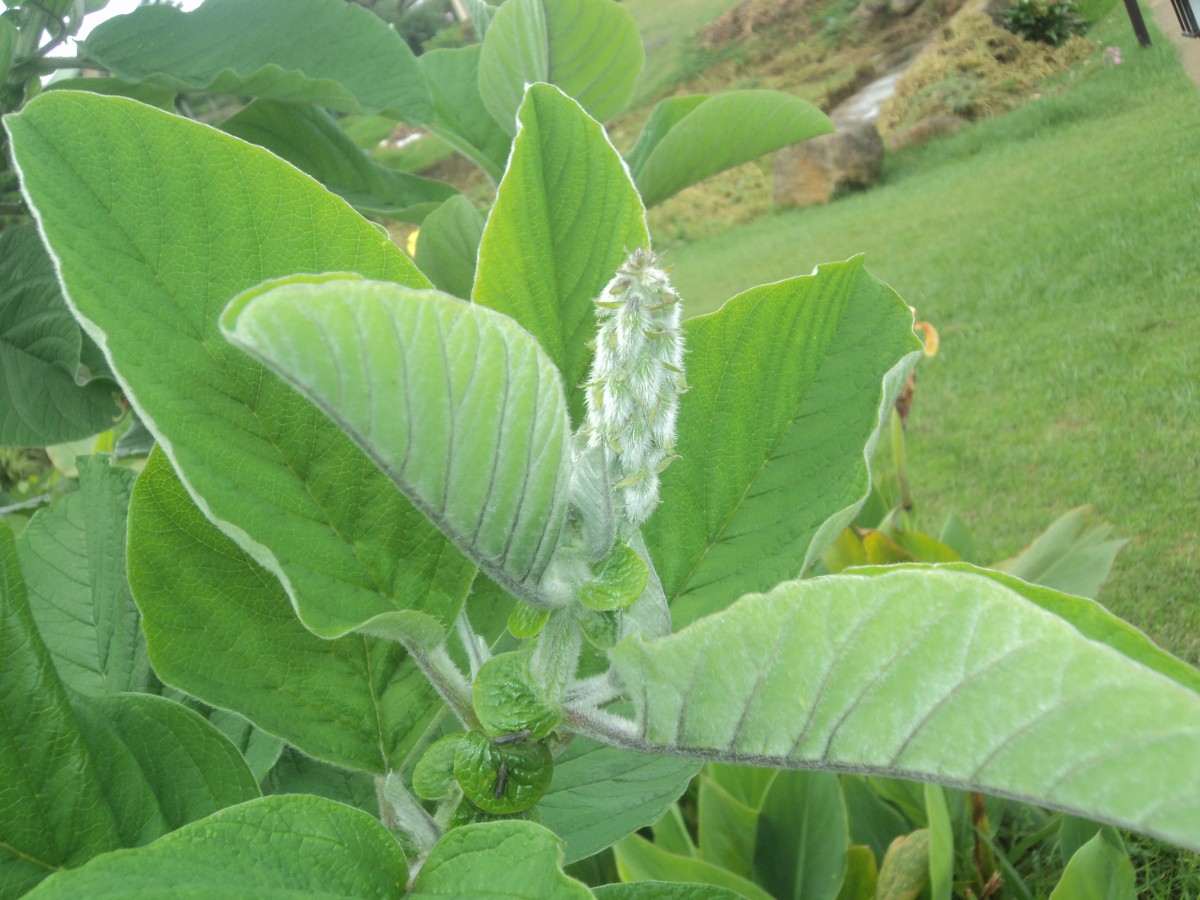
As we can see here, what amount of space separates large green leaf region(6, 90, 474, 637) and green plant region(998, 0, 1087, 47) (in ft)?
6.68

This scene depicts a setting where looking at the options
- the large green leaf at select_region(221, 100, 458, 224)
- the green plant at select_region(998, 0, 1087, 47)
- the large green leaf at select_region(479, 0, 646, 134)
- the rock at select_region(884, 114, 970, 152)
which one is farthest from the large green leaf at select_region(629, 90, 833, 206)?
the rock at select_region(884, 114, 970, 152)

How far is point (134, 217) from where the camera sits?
317 millimetres

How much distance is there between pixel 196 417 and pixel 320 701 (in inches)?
5.1

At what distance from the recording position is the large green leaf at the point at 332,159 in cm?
74

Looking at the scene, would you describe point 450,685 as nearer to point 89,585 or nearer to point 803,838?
point 89,585

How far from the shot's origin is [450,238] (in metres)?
0.64

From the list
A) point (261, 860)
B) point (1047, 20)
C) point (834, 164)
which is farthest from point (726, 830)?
point (834, 164)

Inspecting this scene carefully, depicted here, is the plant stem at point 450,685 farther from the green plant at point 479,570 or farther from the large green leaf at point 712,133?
the large green leaf at point 712,133

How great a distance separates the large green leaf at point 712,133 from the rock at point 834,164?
369 cm

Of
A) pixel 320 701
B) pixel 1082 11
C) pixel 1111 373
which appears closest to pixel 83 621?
pixel 320 701

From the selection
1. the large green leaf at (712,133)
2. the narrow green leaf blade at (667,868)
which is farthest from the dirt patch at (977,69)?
the narrow green leaf blade at (667,868)

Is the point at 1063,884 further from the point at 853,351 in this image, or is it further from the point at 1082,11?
the point at 1082,11

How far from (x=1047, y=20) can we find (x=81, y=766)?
7.34ft

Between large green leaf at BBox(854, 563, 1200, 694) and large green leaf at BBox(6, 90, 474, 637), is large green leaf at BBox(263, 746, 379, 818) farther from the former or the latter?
large green leaf at BBox(854, 563, 1200, 694)
